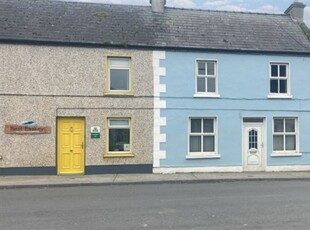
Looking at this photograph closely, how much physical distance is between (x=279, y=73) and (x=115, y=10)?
8277 mm

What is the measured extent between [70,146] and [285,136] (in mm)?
9692

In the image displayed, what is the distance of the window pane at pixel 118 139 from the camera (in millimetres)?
15695

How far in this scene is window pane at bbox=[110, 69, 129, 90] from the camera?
15.9 metres

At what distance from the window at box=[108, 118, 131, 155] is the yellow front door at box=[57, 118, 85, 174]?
1.17 meters

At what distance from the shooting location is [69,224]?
7.38 m

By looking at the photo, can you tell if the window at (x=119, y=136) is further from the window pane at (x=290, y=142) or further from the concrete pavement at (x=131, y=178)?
the window pane at (x=290, y=142)

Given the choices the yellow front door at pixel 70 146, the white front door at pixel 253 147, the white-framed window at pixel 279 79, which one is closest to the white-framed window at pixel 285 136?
the white front door at pixel 253 147

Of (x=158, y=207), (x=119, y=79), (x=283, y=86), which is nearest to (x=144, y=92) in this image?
(x=119, y=79)

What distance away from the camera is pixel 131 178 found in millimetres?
14297

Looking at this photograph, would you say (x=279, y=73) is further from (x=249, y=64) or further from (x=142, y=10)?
(x=142, y=10)

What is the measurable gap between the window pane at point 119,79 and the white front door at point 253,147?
5.69 metres

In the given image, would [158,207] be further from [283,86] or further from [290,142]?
[283,86]

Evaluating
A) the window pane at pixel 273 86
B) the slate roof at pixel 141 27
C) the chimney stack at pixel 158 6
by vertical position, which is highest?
the chimney stack at pixel 158 6

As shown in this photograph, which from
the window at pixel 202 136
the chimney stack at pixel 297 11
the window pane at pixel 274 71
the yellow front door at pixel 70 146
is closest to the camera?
the yellow front door at pixel 70 146
